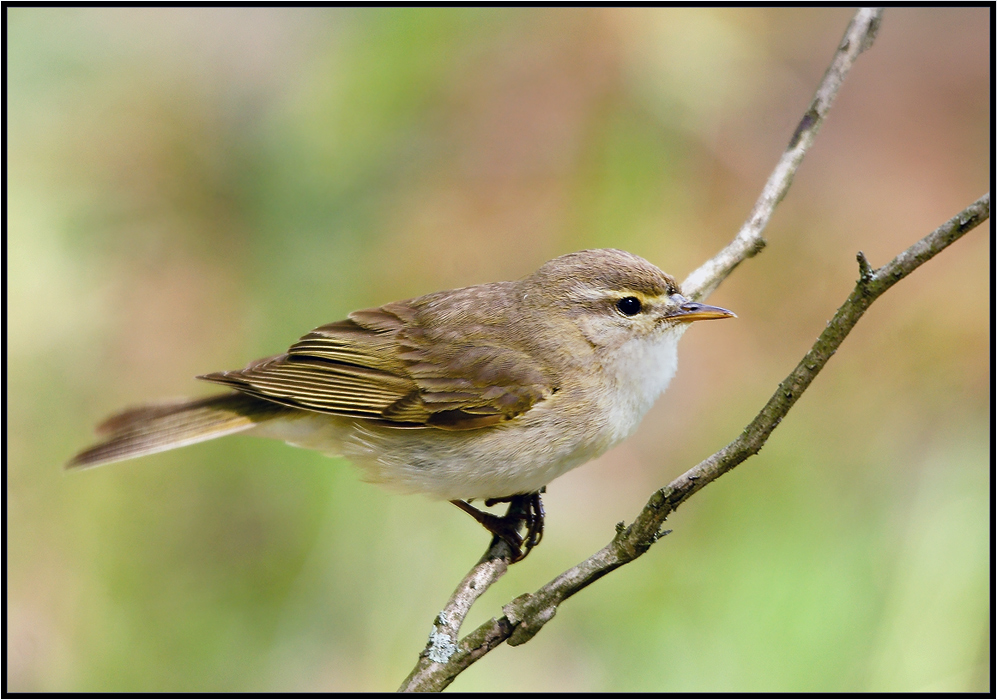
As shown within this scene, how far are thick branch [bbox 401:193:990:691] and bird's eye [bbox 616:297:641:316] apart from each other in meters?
1.29

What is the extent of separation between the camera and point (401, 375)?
11.7 ft

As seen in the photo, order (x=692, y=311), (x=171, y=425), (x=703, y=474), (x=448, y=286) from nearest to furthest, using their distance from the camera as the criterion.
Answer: (x=703, y=474) → (x=692, y=311) → (x=171, y=425) → (x=448, y=286)

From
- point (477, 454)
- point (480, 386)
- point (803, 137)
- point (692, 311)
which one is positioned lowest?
point (477, 454)

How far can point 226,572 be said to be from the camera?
14.7ft

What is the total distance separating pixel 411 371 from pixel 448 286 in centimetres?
233

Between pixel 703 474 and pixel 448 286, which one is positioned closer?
pixel 703 474

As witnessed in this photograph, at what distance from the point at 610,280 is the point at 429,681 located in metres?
1.77

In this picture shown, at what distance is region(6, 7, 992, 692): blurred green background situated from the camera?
382cm

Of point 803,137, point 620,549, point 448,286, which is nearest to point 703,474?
point 620,549

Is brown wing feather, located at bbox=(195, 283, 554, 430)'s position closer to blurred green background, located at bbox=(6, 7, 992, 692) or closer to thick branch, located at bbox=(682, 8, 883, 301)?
blurred green background, located at bbox=(6, 7, 992, 692)

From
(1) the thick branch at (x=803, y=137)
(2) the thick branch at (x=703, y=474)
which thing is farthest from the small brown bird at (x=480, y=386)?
(2) the thick branch at (x=703, y=474)

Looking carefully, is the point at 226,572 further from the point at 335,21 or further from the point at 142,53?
the point at 142,53

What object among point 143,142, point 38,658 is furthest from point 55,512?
point 143,142

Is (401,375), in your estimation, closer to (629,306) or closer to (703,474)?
(629,306)
